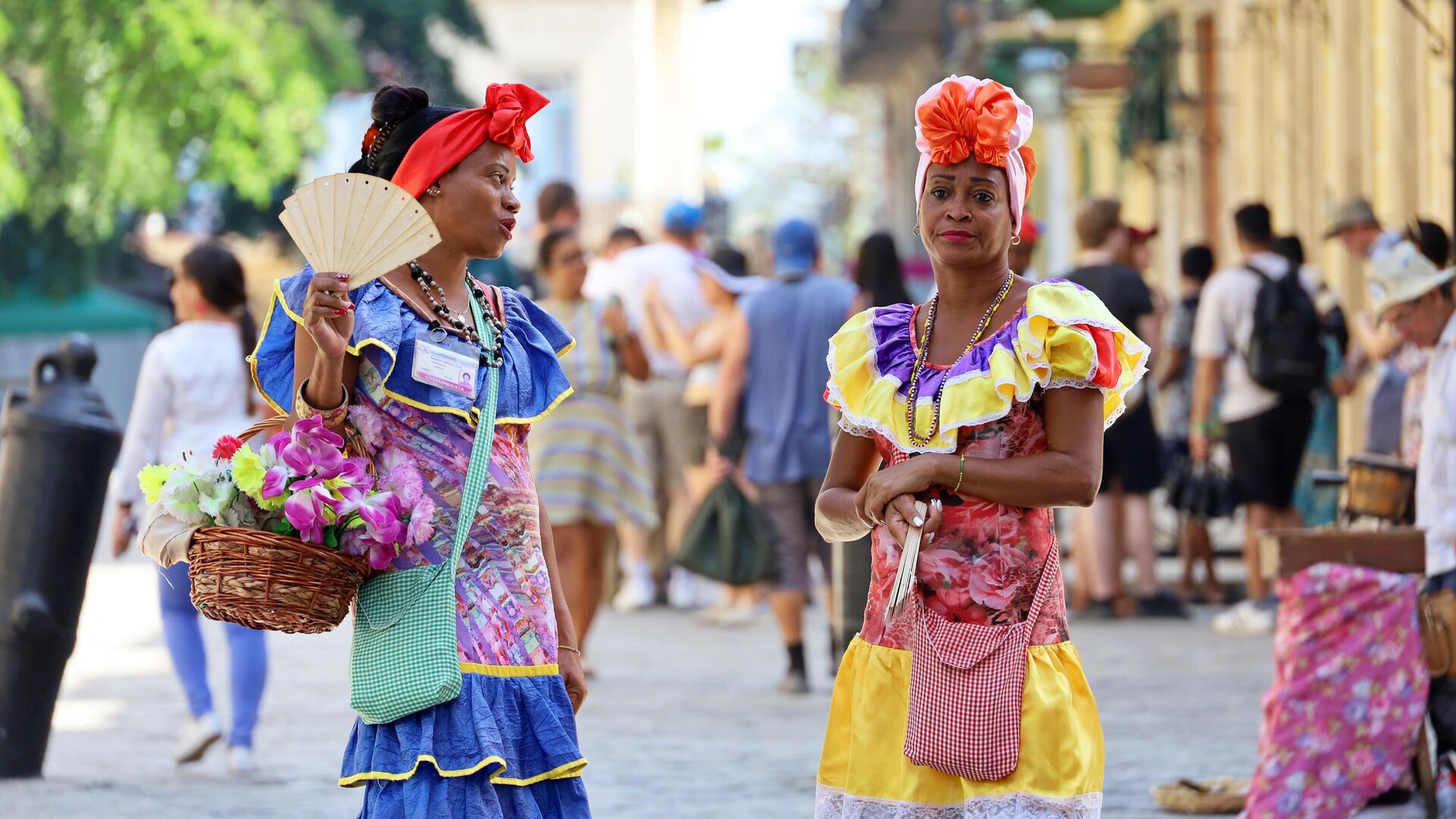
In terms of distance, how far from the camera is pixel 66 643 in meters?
7.73

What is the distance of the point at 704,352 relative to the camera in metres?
11.9

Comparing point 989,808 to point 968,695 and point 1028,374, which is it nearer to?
point 968,695

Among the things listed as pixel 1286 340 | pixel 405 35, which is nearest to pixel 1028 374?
pixel 1286 340

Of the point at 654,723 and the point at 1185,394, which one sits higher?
the point at 1185,394

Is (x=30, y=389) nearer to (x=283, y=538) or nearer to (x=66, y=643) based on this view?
(x=66, y=643)

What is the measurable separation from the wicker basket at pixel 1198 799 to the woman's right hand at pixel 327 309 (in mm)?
3812

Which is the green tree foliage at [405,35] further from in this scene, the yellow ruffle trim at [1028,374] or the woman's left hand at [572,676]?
the yellow ruffle trim at [1028,374]

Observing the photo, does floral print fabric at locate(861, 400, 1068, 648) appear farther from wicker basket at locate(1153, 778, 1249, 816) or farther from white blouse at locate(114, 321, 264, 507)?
white blouse at locate(114, 321, 264, 507)

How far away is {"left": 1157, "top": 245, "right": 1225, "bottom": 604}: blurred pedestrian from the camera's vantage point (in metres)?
12.6

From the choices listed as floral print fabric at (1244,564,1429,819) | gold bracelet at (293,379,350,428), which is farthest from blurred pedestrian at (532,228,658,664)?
gold bracelet at (293,379,350,428)

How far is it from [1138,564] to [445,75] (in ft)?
75.4

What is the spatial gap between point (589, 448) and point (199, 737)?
240cm

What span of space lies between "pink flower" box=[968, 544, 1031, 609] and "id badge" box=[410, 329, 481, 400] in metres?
0.98

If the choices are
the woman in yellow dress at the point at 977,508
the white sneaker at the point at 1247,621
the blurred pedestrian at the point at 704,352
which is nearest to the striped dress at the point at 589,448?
the blurred pedestrian at the point at 704,352
